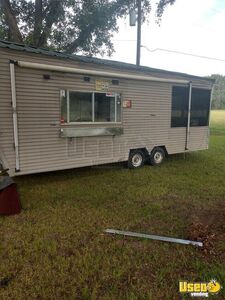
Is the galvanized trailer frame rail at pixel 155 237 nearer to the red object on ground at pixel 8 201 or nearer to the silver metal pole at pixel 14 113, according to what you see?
the red object on ground at pixel 8 201

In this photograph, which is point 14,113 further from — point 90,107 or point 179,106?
point 179,106

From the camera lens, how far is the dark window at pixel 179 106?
8273mm

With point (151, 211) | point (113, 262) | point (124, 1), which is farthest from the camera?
point (124, 1)

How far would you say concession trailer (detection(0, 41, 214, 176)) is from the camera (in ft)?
17.0

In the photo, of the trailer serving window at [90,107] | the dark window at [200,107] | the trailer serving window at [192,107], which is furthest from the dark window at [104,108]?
the dark window at [200,107]

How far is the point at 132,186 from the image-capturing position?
6008 millimetres

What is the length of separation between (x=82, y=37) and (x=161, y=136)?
9114mm

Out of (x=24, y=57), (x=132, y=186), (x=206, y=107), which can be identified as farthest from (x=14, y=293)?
(x=206, y=107)

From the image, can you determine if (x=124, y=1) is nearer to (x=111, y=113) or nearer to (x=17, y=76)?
(x=111, y=113)

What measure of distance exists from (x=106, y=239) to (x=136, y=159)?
4.37 m

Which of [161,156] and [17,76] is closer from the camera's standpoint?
[17,76]

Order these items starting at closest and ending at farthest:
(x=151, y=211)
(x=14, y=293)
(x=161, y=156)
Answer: (x=14, y=293)
(x=151, y=211)
(x=161, y=156)

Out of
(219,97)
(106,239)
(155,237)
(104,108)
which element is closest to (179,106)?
(104,108)

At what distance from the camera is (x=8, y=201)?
14.2 ft
